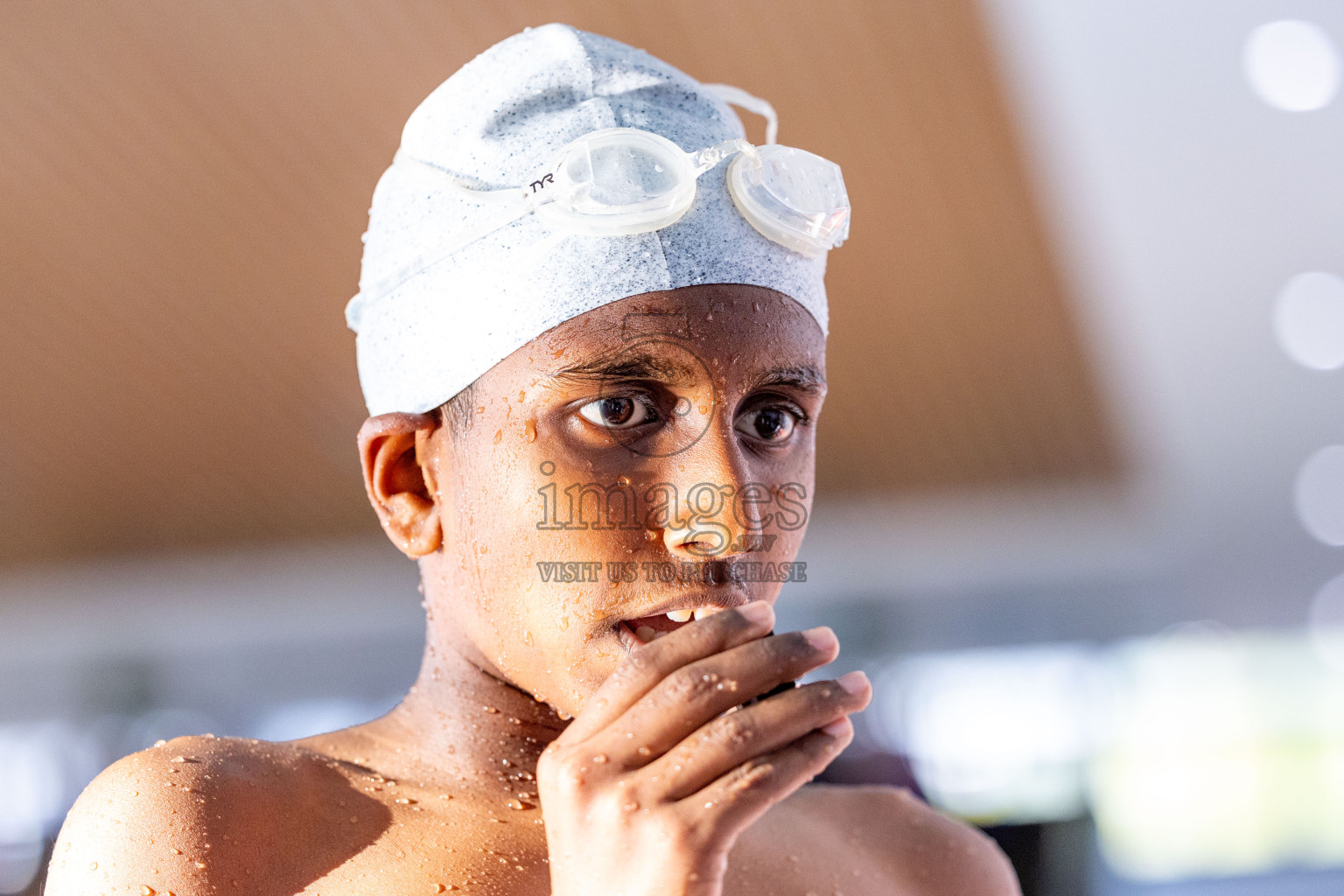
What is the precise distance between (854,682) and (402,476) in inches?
24.8

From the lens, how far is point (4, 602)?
9.47 m

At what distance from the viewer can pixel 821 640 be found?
37.1 inches

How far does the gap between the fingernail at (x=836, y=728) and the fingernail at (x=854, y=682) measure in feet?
0.08

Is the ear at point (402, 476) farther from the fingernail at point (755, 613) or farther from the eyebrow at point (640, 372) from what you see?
the fingernail at point (755, 613)

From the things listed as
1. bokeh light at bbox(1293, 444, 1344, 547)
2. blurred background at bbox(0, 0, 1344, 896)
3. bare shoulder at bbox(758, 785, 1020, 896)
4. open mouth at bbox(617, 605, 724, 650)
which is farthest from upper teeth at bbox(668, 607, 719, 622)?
bokeh light at bbox(1293, 444, 1344, 547)

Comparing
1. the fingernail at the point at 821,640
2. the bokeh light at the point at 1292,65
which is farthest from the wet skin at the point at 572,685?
the bokeh light at the point at 1292,65

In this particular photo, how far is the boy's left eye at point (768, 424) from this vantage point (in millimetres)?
1255

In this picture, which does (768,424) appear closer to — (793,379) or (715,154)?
(793,379)

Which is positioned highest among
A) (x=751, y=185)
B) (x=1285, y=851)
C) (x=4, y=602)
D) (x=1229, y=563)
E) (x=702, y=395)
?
(x=4, y=602)

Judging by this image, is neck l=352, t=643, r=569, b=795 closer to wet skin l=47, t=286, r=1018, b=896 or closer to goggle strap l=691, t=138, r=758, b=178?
wet skin l=47, t=286, r=1018, b=896

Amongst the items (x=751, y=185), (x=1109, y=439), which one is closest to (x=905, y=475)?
(x=1109, y=439)

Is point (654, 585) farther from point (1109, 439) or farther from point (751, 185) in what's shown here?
point (1109, 439)

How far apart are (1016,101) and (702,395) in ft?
10.4

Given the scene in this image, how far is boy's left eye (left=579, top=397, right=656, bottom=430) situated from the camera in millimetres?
1167
